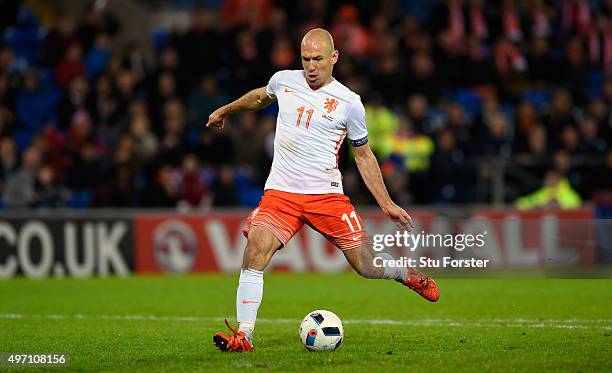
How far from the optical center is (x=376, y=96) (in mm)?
19219

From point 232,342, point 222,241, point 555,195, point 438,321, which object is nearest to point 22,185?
point 222,241

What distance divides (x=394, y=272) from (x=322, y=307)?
3436 millimetres

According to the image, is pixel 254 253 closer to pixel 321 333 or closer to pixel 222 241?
pixel 321 333

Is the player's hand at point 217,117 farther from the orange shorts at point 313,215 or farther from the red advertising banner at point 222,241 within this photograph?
the red advertising banner at point 222,241

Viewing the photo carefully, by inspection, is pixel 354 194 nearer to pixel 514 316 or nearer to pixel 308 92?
pixel 514 316

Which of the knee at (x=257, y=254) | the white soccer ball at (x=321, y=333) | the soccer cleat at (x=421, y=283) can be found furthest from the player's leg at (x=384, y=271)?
the knee at (x=257, y=254)

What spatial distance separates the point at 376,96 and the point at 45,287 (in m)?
7.02

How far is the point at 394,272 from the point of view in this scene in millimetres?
9125

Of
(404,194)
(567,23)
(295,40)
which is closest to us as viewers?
(404,194)

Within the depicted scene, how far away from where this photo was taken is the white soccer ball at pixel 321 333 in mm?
8531

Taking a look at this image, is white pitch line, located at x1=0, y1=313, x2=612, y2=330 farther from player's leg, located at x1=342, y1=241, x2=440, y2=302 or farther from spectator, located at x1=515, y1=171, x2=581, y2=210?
spectator, located at x1=515, y1=171, x2=581, y2=210

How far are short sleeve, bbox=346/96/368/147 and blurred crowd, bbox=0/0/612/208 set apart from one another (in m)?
9.28

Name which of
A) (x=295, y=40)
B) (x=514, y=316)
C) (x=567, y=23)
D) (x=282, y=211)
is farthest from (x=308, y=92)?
(x=567, y=23)

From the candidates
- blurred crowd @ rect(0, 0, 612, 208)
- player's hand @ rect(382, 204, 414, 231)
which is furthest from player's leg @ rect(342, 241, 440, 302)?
blurred crowd @ rect(0, 0, 612, 208)
